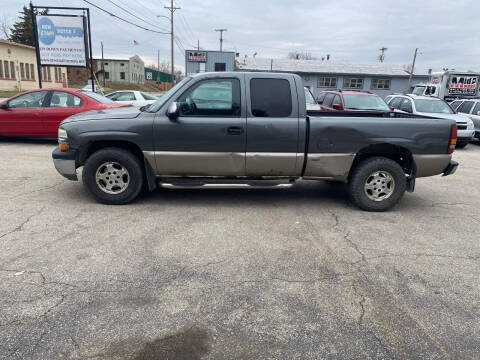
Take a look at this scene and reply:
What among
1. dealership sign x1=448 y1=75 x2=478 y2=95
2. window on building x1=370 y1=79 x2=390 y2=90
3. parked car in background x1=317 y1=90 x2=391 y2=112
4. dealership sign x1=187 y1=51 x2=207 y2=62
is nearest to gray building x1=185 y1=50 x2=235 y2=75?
dealership sign x1=187 y1=51 x2=207 y2=62

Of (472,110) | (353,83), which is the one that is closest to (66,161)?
(472,110)

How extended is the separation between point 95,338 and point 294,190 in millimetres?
4498

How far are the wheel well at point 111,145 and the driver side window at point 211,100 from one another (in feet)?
2.97

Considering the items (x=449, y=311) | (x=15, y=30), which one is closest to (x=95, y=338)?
(x=449, y=311)

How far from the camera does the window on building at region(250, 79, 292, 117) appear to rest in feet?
16.5

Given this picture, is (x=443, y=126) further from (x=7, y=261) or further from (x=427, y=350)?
(x=7, y=261)

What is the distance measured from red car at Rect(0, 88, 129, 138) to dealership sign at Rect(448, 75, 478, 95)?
68.9 ft

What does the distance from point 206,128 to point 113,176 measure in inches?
60.9

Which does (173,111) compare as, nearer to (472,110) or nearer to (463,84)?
(472,110)

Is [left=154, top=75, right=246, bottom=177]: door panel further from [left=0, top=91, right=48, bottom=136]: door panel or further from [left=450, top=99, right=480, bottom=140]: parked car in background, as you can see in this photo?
[left=450, top=99, right=480, bottom=140]: parked car in background

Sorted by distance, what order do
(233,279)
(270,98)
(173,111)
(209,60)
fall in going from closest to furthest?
(233,279), (173,111), (270,98), (209,60)

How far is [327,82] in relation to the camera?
39719mm

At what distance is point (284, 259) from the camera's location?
373 cm

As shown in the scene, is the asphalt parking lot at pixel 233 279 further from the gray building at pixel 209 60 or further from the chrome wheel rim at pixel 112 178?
the gray building at pixel 209 60
